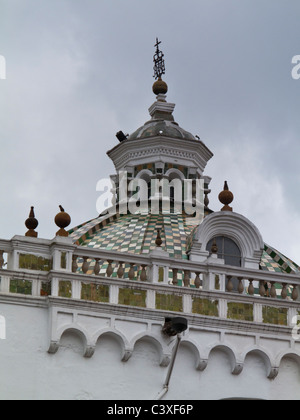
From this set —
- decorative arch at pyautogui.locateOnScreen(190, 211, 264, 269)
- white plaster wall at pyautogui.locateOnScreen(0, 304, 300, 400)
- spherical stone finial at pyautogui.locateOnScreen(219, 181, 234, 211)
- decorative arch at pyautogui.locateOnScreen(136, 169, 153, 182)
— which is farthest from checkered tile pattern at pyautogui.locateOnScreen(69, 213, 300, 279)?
white plaster wall at pyautogui.locateOnScreen(0, 304, 300, 400)

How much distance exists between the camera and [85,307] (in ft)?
90.8

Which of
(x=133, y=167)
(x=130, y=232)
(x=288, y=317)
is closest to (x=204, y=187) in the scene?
(x=133, y=167)

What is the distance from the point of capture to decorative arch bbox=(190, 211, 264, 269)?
32.4 metres

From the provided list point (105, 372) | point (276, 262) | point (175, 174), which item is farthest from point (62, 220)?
point (175, 174)

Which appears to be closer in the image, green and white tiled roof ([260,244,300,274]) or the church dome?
green and white tiled roof ([260,244,300,274])

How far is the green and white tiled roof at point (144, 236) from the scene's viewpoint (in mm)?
33781

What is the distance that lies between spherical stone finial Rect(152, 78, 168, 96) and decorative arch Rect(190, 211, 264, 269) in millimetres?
9498

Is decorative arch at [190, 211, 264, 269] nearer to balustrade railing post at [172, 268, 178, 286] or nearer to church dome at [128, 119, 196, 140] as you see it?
balustrade railing post at [172, 268, 178, 286]

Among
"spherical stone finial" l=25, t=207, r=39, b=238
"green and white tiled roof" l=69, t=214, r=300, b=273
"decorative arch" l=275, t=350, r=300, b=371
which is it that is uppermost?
"green and white tiled roof" l=69, t=214, r=300, b=273

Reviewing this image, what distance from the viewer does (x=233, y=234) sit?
33000 mm

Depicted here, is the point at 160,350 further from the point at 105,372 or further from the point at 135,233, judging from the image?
the point at 135,233

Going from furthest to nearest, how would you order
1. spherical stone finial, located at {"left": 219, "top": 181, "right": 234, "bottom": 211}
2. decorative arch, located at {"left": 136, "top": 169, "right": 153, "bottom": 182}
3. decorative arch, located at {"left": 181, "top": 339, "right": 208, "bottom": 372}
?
decorative arch, located at {"left": 136, "top": 169, "right": 153, "bottom": 182}
spherical stone finial, located at {"left": 219, "top": 181, "right": 234, "bottom": 211}
decorative arch, located at {"left": 181, "top": 339, "right": 208, "bottom": 372}

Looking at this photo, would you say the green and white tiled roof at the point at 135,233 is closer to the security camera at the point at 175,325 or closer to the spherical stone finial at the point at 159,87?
the security camera at the point at 175,325
